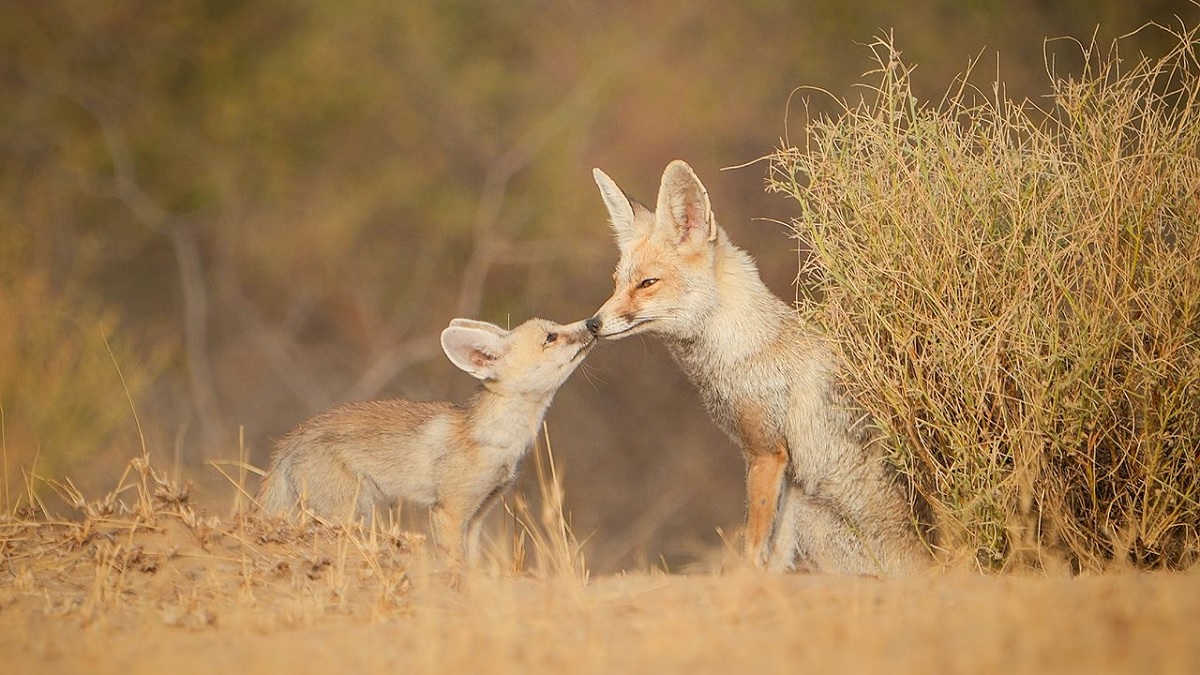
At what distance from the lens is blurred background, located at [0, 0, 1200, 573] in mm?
15992

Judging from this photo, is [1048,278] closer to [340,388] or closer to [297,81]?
[340,388]

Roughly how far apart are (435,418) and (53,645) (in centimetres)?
307

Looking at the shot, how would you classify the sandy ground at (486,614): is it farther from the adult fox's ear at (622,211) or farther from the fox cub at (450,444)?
the adult fox's ear at (622,211)

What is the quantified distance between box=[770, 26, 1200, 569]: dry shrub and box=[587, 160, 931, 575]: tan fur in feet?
0.96

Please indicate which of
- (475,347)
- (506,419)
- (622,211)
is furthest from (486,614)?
(475,347)

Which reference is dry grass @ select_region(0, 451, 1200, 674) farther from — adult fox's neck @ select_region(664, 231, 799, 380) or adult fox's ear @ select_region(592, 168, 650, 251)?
adult fox's ear @ select_region(592, 168, 650, 251)

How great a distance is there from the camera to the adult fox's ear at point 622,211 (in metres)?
6.65

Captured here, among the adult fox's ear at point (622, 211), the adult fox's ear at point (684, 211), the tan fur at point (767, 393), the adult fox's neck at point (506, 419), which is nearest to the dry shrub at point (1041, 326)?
the tan fur at point (767, 393)

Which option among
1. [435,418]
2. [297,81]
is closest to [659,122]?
[297,81]

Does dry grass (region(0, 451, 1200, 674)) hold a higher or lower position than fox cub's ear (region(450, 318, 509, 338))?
lower

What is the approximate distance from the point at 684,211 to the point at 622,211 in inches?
19.1

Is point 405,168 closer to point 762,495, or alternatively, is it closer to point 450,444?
point 450,444

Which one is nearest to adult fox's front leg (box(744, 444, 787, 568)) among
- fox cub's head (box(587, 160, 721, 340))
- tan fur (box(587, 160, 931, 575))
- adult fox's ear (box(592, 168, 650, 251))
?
tan fur (box(587, 160, 931, 575))

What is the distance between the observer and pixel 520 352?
714 centimetres
